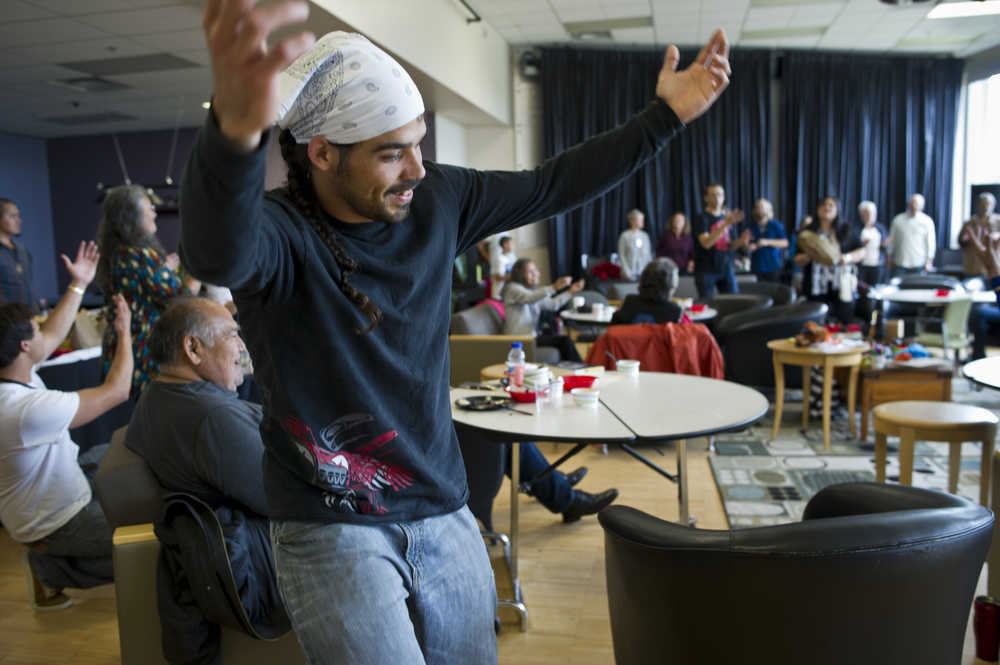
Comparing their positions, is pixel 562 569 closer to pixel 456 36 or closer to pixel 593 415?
pixel 593 415

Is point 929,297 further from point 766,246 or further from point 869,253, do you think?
point 766,246

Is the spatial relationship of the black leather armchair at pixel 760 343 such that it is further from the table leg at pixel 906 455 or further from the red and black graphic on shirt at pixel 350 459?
the red and black graphic on shirt at pixel 350 459

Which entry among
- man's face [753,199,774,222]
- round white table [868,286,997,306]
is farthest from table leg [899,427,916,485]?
man's face [753,199,774,222]

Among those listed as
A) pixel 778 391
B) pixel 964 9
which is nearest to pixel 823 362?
pixel 778 391

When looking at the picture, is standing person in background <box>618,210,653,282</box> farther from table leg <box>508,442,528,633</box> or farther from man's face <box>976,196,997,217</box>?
table leg <box>508,442,528,633</box>

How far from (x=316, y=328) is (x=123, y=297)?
2.58 metres

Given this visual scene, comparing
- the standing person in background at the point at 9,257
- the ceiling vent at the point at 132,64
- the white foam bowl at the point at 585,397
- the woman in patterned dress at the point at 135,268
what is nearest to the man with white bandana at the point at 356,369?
the white foam bowl at the point at 585,397

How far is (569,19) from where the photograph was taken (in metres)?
9.68

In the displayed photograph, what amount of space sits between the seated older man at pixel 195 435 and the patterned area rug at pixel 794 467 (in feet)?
7.25

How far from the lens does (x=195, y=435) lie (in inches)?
76.5

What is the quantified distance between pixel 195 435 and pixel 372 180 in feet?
3.78

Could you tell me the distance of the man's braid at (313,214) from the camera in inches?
41.2

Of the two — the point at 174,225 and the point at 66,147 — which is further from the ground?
the point at 66,147

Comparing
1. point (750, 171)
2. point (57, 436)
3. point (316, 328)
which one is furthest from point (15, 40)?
point (750, 171)
